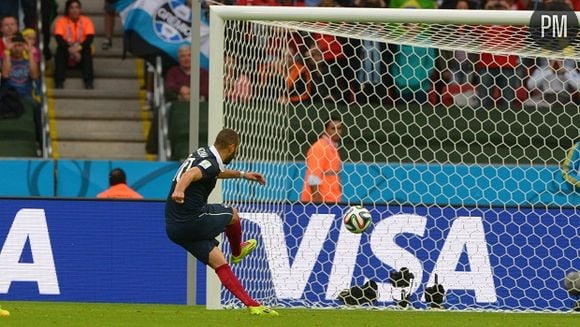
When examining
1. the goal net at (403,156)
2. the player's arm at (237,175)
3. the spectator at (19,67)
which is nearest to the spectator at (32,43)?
the spectator at (19,67)

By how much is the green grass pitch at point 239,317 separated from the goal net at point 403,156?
0.99 m

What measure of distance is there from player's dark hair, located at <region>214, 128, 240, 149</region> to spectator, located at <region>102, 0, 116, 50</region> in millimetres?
9200

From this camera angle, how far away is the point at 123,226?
16250mm

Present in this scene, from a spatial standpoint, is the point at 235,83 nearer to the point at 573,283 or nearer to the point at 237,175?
the point at 237,175

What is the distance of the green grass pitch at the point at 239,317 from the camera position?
1214 centimetres

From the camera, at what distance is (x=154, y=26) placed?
21.0 metres

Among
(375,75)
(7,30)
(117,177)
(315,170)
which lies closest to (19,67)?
(7,30)

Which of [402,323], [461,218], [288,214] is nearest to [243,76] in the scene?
[288,214]

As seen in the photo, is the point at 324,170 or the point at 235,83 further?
the point at 324,170

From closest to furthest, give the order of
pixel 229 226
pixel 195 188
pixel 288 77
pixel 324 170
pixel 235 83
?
pixel 195 188
pixel 229 226
pixel 235 83
pixel 324 170
pixel 288 77

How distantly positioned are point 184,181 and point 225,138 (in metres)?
0.52

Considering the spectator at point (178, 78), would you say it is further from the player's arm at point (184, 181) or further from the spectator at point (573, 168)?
the player's arm at point (184, 181)

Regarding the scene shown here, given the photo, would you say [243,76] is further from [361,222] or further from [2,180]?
[2,180]

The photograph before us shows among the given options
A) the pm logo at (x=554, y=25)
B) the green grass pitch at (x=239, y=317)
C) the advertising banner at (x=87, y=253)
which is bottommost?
the advertising banner at (x=87, y=253)
